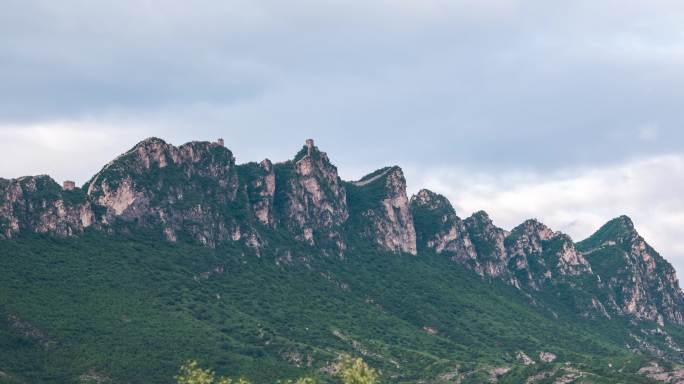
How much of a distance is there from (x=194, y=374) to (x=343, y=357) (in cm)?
1415

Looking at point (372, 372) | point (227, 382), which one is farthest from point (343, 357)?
point (227, 382)

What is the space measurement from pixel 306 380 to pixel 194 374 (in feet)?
33.6

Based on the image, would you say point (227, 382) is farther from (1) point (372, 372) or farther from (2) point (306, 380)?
(1) point (372, 372)

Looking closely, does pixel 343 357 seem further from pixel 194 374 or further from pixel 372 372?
pixel 194 374

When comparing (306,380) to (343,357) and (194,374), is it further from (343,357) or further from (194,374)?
(194,374)

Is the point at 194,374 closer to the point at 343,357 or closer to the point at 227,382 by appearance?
the point at 227,382

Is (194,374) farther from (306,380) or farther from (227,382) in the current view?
(306,380)

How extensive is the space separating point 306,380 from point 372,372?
6156 millimetres

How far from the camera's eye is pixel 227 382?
83.2 meters

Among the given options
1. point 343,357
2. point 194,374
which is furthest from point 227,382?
point 343,357

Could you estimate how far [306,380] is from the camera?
85.6 metres

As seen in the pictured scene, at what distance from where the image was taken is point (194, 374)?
8288 centimetres

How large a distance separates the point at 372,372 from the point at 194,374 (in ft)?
53.4

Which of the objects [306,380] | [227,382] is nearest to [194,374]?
[227,382]
